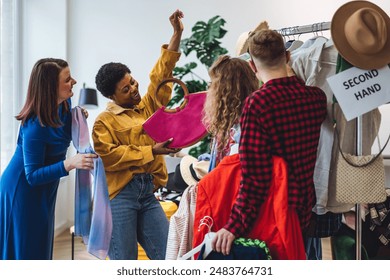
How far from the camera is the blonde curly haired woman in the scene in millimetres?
1285

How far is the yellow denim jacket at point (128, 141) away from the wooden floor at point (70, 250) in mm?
1677

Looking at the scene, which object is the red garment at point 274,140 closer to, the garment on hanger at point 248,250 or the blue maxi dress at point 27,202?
the garment on hanger at point 248,250

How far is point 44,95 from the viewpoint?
1.55 meters

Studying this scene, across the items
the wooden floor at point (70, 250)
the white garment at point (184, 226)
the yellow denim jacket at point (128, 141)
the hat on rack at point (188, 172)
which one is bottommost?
the wooden floor at point (70, 250)

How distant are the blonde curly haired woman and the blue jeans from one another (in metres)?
0.46

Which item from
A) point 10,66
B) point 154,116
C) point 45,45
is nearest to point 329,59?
point 154,116

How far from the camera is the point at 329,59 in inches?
58.7

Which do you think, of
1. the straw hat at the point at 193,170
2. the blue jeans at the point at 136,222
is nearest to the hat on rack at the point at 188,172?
the straw hat at the point at 193,170

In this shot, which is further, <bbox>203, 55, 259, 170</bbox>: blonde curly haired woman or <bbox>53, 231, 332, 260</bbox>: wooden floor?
<bbox>53, 231, 332, 260</bbox>: wooden floor

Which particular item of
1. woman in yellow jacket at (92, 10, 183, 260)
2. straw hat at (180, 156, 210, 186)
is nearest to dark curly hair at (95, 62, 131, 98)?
woman in yellow jacket at (92, 10, 183, 260)

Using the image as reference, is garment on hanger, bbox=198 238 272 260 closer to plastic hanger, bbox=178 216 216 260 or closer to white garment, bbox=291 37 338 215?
plastic hanger, bbox=178 216 216 260

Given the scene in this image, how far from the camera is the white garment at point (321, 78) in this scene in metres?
1.45

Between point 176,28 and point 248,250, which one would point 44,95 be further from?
point 248,250
